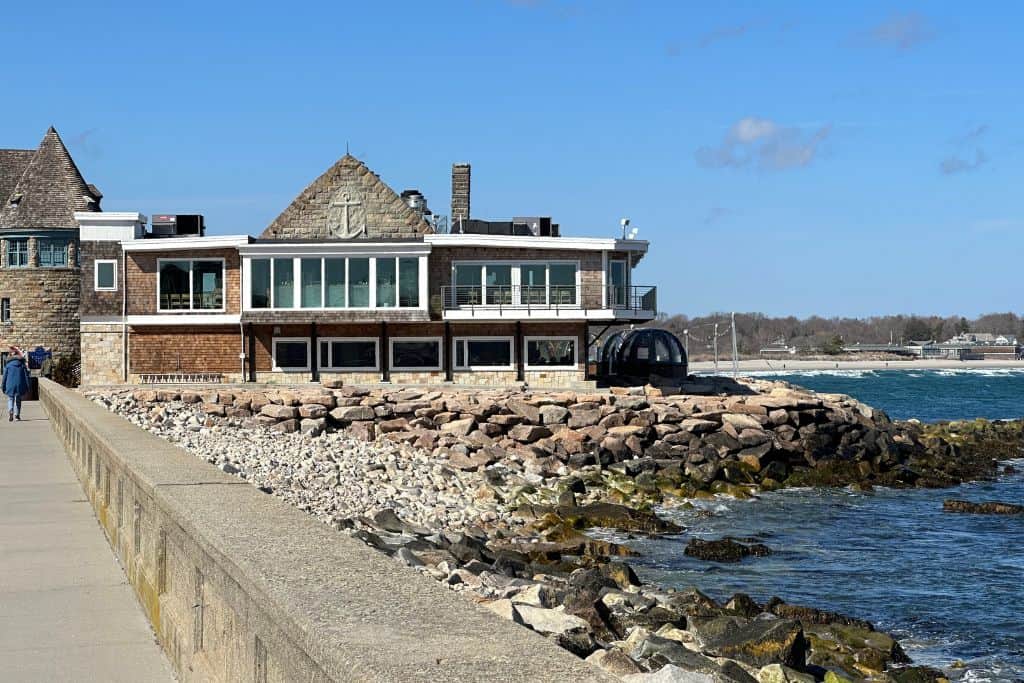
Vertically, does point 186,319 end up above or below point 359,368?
above

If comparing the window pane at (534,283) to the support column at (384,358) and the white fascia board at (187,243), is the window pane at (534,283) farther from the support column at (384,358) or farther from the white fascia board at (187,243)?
the white fascia board at (187,243)

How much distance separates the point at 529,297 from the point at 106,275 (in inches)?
565

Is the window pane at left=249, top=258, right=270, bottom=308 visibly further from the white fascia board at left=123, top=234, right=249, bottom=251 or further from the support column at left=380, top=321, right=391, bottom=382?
the support column at left=380, top=321, right=391, bottom=382

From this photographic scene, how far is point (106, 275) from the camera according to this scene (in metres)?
40.5

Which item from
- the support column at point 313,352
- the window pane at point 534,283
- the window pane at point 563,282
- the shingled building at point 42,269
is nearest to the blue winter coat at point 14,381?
the support column at point 313,352

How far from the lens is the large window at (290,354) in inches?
1534

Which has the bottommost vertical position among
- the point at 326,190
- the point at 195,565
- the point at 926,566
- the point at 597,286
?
the point at 926,566

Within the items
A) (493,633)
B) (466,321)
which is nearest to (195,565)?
(493,633)

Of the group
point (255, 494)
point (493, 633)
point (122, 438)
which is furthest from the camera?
point (122, 438)

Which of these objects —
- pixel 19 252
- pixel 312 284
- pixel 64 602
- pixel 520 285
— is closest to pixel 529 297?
pixel 520 285

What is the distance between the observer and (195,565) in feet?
21.1

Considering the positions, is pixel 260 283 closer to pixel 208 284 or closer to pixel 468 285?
pixel 208 284

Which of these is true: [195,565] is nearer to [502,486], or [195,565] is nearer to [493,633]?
[493,633]

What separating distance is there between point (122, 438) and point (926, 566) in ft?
45.3
